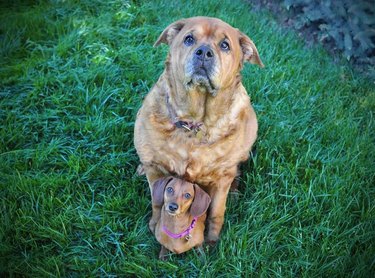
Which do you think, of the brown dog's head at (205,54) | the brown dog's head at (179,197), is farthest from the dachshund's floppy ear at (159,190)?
the brown dog's head at (205,54)

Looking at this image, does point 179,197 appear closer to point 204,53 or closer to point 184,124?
point 184,124

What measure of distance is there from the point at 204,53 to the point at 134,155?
4.50 ft

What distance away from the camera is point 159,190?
302 centimetres

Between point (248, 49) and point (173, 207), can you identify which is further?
point (248, 49)

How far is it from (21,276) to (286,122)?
256 centimetres

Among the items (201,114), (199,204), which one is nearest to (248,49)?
(201,114)

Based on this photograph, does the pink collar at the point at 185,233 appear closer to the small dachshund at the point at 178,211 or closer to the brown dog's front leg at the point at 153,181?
the small dachshund at the point at 178,211

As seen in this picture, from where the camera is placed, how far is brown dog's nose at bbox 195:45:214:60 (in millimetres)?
2789

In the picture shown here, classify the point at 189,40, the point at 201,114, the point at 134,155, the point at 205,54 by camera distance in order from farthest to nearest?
1. the point at 134,155
2. the point at 201,114
3. the point at 189,40
4. the point at 205,54

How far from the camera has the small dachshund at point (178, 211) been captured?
2895mm

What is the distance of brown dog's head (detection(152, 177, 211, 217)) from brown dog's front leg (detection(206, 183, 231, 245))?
0.30m

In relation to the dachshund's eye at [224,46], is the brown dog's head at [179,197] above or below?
below

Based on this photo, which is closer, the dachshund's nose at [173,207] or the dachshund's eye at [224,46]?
the dachshund's nose at [173,207]

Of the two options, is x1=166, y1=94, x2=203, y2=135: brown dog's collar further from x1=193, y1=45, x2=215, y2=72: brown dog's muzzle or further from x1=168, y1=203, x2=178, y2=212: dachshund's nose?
x1=168, y1=203, x2=178, y2=212: dachshund's nose
